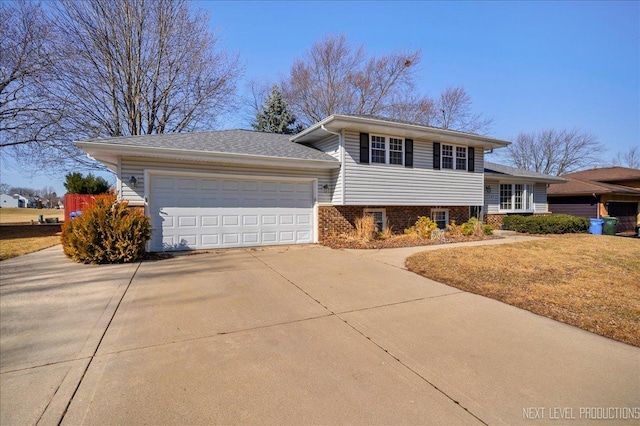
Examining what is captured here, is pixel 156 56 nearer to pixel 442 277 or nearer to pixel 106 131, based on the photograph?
pixel 106 131

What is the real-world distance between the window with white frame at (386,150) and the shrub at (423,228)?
247 centimetres

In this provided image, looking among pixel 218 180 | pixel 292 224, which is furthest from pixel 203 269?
pixel 292 224

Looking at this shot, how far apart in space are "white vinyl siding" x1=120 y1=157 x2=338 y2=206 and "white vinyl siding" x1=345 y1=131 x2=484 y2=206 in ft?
2.97

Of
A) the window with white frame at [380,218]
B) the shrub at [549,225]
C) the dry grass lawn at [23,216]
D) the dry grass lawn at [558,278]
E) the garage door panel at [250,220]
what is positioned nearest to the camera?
the dry grass lawn at [558,278]

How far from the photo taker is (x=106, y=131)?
17062mm

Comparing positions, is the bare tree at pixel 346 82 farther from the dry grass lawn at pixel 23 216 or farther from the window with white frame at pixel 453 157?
the dry grass lawn at pixel 23 216

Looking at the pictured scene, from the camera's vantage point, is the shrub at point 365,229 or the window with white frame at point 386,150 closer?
the shrub at point 365,229

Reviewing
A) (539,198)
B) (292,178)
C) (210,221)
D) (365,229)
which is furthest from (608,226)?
(210,221)

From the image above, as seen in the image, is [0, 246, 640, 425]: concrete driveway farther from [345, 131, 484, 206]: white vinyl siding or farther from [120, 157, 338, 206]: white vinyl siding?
[345, 131, 484, 206]: white vinyl siding

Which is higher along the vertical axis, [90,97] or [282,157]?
[90,97]

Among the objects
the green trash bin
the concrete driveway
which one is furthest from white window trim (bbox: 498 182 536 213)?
the concrete driveway

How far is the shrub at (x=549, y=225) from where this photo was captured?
14320 mm

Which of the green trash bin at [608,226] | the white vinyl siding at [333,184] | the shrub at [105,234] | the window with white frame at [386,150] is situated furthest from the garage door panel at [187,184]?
the green trash bin at [608,226]

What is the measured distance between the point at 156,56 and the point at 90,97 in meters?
4.15
